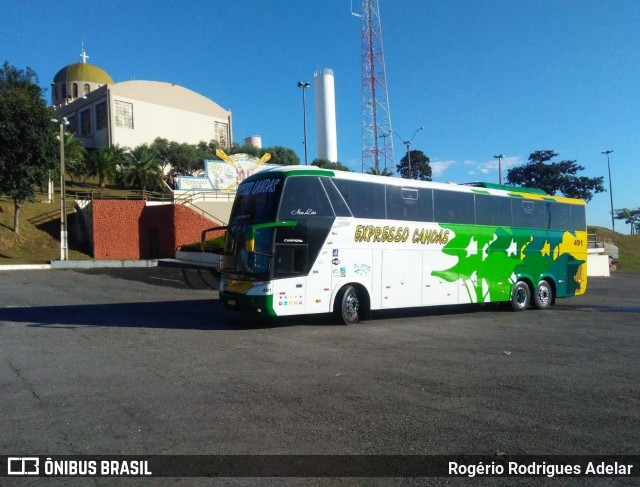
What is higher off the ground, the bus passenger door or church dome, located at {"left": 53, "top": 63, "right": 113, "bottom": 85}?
church dome, located at {"left": 53, "top": 63, "right": 113, "bottom": 85}

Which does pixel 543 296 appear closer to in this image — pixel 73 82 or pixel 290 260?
pixel 290 260

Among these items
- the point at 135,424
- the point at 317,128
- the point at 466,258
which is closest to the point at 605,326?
the point at 466,258

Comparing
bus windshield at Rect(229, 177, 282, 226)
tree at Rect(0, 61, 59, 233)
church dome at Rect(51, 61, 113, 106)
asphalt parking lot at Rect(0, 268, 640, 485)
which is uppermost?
church dome at Rect(51, 61, 113, 106)

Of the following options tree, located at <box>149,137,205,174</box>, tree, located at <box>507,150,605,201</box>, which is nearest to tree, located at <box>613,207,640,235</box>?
tree, located at <box>507,150,605,201</box>

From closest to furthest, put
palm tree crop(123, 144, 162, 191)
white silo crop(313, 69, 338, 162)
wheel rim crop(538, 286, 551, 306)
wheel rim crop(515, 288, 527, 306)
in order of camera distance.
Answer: wheel rim crop(515, 288, 527, 306), wheel rim crop(538, 286, 551, 306), palm tree crop(123, 144, 162, 191), white silo crop(313, 69, 338, 162)

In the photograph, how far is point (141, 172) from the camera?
53.7 meters

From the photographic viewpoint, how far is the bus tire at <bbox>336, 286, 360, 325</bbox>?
13430 mm

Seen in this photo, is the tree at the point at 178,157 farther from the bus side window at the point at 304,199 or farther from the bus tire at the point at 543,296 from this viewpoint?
the bus side window at the point at 304,199

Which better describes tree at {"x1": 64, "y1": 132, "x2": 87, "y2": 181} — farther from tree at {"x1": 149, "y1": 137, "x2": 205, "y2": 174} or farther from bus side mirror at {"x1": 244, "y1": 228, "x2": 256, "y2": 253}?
bus side mirror at {"x1": 244, "y1": 228, "x2": 256, "y2": 253}

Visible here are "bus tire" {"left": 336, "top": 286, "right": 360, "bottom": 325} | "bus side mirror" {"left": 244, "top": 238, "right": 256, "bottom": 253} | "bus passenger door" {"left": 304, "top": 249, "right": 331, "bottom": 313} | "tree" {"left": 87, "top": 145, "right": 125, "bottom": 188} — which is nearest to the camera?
"bus side mirror" {"left": 244, "top": 238, "right": 256, "bottom": 253}

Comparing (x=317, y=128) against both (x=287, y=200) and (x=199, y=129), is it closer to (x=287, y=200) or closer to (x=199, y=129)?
(x=199, y=129)

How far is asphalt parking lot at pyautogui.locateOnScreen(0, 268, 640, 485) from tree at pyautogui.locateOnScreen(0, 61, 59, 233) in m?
21.6

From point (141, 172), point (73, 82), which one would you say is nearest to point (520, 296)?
point (141, 172)

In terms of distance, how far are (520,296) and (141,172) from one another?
148 feet
